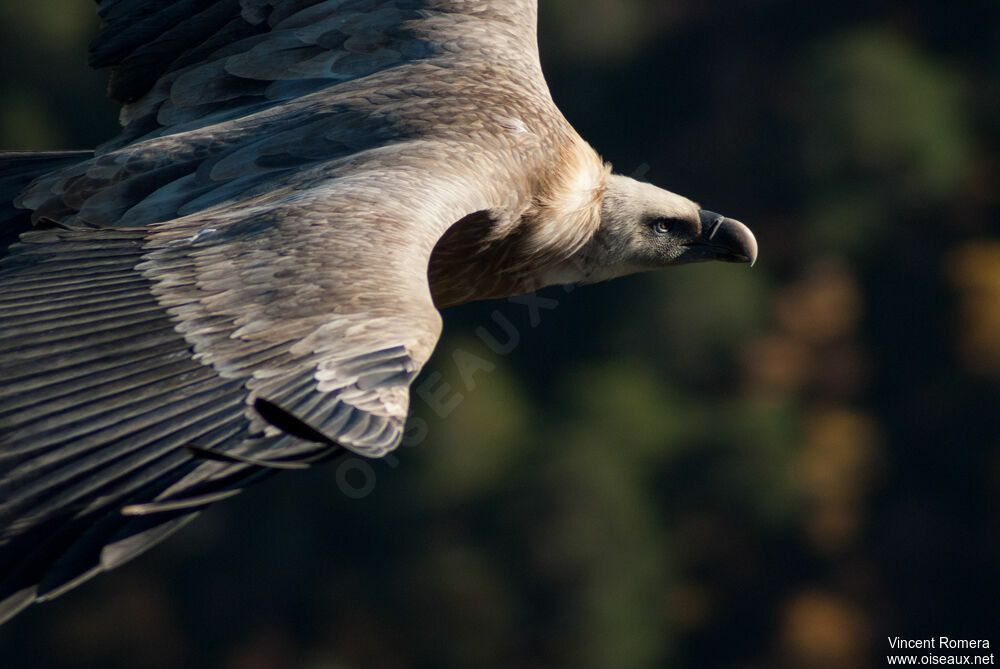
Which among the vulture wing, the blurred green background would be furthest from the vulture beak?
the blurred green background

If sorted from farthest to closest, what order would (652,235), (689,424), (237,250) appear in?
(689,424), (652,235), (237,250)

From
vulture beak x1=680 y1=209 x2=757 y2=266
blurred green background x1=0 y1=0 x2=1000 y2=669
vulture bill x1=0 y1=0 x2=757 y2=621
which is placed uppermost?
vulture bill x1=0 y1=0 x2=757 y2=621

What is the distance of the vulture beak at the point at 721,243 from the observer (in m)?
4.25

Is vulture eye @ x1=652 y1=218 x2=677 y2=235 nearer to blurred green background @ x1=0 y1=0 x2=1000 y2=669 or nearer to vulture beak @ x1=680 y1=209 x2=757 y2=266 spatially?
vulture beak @ x1=680 y1=209 x2=757 y2=266

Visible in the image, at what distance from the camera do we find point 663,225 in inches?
170

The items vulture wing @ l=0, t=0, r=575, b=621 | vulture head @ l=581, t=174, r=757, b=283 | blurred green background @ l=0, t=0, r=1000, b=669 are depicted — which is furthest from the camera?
blurred green background @ l=0, t=0, r=1000, b=669

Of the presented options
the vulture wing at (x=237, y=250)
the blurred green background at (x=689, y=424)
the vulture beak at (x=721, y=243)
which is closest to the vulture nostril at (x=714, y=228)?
the vulture beak at (x=721, y=243)

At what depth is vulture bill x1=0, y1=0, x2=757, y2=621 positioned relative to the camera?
7.77ft

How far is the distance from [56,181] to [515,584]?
683cm

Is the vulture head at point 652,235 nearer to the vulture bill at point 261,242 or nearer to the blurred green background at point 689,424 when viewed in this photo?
the vulture bill at point 261,242

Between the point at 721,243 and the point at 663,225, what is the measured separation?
0.21m

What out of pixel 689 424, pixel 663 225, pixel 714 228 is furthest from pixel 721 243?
pixel 689 424

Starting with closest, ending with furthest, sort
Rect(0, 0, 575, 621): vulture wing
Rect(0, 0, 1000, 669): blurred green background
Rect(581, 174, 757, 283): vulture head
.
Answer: Rect(0, 0, 575, 621): vulture wing
Rect(581, 174, 757, 283): vulture head
Rect(0, 0, 1000, 669): blurred green background

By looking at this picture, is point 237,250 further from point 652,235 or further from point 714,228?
point 714,228
